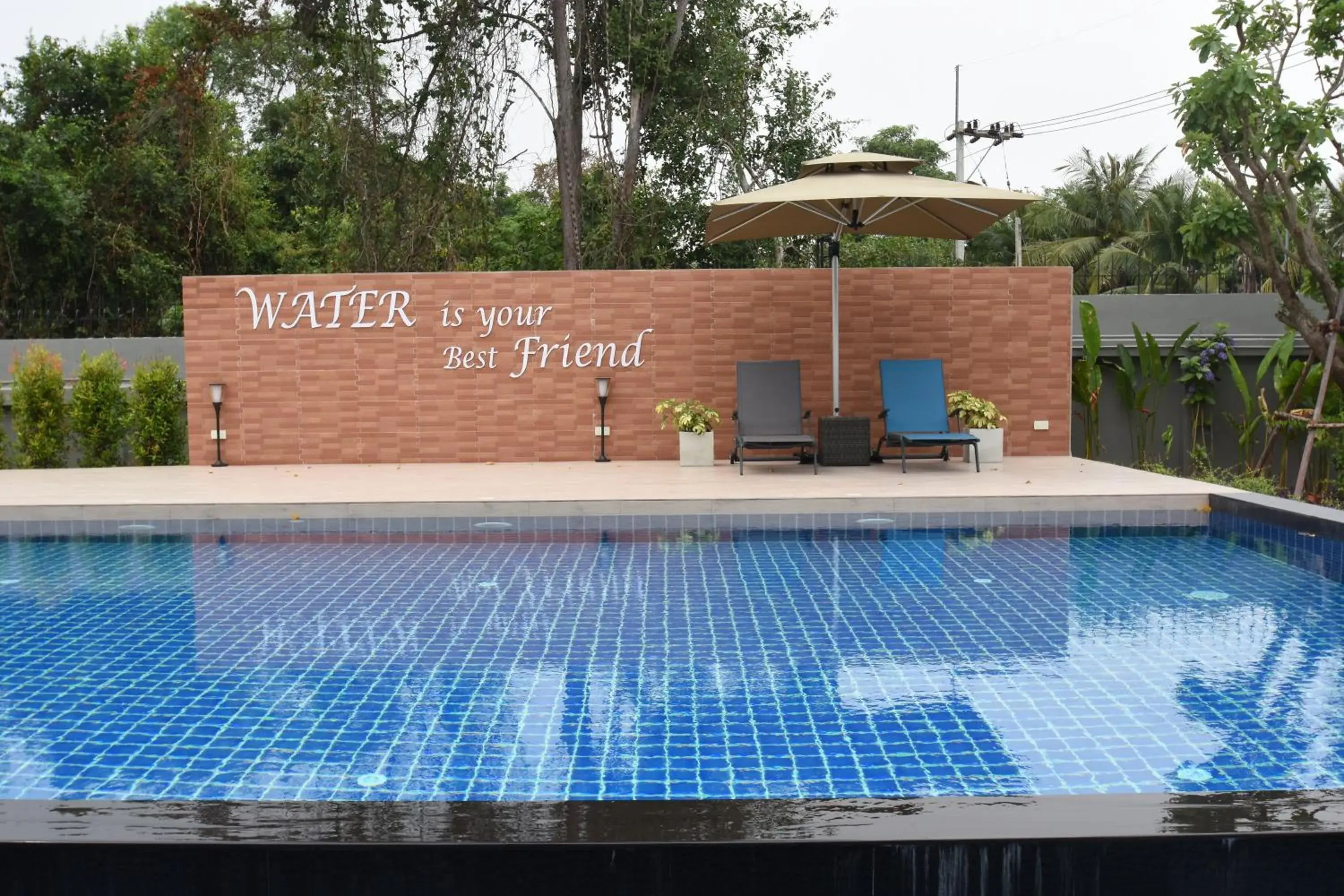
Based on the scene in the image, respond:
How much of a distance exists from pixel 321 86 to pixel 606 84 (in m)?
3.99

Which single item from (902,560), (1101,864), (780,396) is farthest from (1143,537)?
(1101,864)

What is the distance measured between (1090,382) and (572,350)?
18.0 feet

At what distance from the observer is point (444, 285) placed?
1223 centimetres

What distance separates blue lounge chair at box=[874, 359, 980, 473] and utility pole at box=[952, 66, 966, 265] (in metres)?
16.5

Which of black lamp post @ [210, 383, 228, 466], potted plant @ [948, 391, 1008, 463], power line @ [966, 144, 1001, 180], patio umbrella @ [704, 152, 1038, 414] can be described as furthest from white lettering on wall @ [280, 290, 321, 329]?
power line @ [966, 144, 1001, 180]

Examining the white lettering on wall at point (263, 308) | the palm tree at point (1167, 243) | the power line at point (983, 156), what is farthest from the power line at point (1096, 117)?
the white lettering on wall at point (263, 308)

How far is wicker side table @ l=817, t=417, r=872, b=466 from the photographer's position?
442 inches

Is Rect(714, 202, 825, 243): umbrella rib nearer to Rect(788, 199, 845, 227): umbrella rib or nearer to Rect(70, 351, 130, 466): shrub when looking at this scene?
Rect(788, 199, 845, 227): umbrella rib

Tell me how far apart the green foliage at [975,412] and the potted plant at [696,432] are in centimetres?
228

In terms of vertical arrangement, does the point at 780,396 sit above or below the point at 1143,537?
above

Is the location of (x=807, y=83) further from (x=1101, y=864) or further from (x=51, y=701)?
(x=1101, y=864)

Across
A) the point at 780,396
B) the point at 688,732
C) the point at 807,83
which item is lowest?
the point at 688,732

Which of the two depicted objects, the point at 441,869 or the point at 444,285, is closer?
the point at 441,869

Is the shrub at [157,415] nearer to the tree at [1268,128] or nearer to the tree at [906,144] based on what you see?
the tree at [1268,128]
